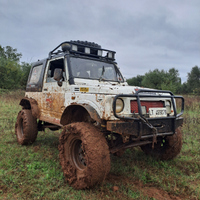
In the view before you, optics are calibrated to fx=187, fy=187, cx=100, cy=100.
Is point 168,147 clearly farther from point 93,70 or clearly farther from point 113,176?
point 93,70

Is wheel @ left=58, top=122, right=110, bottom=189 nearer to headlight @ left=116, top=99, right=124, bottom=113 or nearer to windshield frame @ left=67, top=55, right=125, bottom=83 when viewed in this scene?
headlight @ left=116, top=99, right=124, bottom=113

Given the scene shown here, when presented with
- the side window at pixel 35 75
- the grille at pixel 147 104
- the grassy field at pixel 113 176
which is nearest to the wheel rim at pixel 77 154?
the grassy field at pixel 113 176

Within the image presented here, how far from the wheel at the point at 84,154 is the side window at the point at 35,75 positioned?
235 centimetres

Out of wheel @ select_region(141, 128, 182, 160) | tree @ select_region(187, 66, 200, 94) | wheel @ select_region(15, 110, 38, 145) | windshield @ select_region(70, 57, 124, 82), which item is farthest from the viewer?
tree @ select_region(187, 66, 200, 94)

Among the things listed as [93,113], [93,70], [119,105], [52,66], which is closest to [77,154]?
[93,113]

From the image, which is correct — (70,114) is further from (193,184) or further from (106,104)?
(193,184)

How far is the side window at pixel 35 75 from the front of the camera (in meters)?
4.94

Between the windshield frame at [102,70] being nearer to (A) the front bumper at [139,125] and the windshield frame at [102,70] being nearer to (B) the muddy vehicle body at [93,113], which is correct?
(B) the muddy vehicle body at [93,113]

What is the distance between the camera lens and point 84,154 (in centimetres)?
281

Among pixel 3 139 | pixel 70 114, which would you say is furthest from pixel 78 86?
pixel 3 139

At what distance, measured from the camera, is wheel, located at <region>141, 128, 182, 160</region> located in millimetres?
3742

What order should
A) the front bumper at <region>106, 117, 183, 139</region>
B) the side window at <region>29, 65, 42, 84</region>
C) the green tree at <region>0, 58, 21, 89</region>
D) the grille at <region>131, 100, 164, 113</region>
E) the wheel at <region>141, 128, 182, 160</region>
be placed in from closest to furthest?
the front bumper at <region>106, 117, 183, 139</region>
the grille at <region>131, 100, 164, 113</region>
the wheel at <region>141, 128, 182, 160</region>
the side window at <region>29, 65, 42, 84</region>
the green tree at <region>0, 58, 21, 89</region>

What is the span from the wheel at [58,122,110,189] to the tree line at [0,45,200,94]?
1380 cm

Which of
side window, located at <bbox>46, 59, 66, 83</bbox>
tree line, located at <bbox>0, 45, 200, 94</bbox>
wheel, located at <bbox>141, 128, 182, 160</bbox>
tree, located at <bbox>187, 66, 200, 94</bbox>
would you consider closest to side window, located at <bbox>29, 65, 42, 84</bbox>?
side window, located at <bbox>46, 59, 66, 83</bbox>
